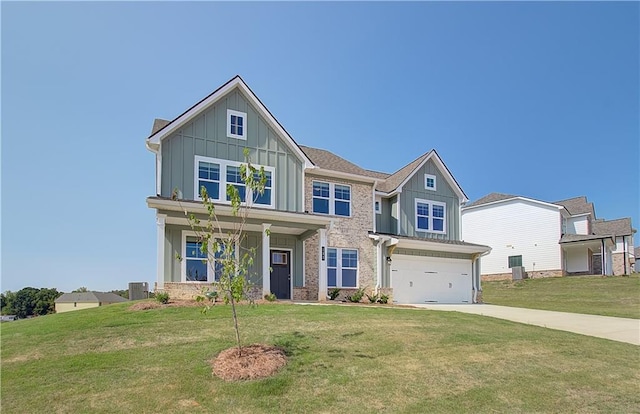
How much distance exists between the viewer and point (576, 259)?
35625 mm

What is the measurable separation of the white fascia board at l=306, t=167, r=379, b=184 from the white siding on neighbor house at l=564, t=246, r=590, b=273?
24.5 m

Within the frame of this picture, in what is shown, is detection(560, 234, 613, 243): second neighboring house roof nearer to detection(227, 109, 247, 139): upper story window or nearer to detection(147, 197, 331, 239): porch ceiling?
detection(147, 197, 331, 239): porch ceiling

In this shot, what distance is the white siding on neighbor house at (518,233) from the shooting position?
3444 centimetres

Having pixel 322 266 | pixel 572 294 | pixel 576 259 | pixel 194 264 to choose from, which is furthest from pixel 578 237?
pixel 194 264

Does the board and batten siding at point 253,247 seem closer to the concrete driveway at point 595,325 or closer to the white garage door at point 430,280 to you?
the white garage door at point 430,280

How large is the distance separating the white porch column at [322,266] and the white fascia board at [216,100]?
343 centimetres

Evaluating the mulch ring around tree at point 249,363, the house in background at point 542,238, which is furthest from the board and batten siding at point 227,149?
the house in background at point 542,238

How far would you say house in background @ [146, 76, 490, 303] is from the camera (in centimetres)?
1581

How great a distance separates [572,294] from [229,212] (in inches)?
898

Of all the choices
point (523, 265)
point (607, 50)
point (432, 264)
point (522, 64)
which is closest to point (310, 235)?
point (432, 264)

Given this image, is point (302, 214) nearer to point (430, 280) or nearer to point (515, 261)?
point (430, 280)

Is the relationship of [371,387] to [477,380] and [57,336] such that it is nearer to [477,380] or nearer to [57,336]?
[477,380]

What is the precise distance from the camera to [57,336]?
29.8ft

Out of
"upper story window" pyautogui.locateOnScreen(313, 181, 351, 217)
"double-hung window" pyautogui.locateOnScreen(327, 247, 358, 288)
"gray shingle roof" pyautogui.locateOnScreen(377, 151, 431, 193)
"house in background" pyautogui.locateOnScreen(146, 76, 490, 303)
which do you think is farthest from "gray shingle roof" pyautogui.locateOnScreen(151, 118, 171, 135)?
"gray shingle roof" pyautogui.locateOnScreen(377, 151, 431, 193)
